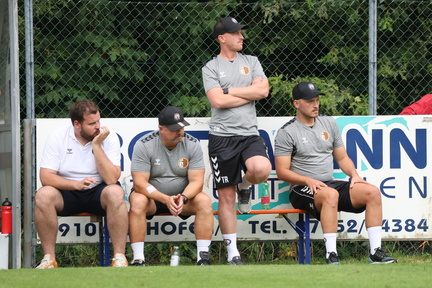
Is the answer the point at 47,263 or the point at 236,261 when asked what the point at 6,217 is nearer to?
the point at 47,263

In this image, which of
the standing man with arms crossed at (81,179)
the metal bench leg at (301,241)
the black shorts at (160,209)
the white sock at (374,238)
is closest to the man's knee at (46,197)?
the standing man with arms crossed at (81,179)

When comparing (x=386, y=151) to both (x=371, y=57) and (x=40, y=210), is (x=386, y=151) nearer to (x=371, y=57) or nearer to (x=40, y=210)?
(x=371, y=57)

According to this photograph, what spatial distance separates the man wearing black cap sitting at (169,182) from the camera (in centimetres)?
745

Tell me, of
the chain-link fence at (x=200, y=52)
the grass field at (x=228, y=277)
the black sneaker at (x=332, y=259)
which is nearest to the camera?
the grass field at (x=228, y=277)

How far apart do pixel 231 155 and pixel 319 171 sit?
80cm

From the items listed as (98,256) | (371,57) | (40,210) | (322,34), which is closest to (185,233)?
(98,256)

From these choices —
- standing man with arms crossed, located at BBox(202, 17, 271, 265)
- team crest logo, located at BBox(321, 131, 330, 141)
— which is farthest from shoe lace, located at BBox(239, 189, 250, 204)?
team crest logo, located at BBox(321, 131, 330, 141)

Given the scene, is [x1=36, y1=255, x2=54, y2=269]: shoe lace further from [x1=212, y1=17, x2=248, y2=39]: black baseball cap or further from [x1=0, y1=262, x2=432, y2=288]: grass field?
[x1=212, y1=17, x2=248, y2=39]: black baseball cap

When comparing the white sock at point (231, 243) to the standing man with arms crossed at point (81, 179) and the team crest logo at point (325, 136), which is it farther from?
the team crest logo at point (325, 136)

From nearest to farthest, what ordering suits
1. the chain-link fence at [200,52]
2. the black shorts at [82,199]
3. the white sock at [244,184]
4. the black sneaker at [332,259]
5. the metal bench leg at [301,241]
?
the black sneaker at [332,259], the black shorts at [82,199], the white sock at [244,184], the metal bench leg at [301,241], the chain-link fence at [200,52]

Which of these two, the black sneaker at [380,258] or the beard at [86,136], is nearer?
the black sneaker at [380,258]

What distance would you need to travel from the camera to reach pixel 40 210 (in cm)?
742

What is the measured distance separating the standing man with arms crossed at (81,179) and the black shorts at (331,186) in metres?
1.56

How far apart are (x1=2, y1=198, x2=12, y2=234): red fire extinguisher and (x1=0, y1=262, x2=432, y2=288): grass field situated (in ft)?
3.65
